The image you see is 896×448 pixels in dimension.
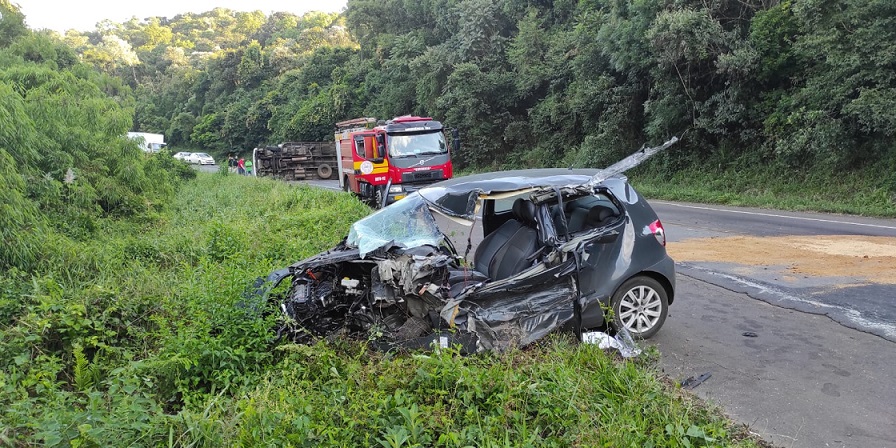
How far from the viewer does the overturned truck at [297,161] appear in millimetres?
34406

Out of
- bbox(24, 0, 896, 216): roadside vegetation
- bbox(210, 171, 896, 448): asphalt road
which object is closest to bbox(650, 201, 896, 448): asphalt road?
bbox(210, 171, 896, 448): asphalt road

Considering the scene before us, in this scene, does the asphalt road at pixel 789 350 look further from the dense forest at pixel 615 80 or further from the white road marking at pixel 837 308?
the dense forest at pixel 615 80

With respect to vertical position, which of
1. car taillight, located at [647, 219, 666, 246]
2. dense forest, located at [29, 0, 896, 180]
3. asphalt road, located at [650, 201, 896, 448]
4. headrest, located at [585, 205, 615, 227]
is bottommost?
asphalt road, located at [650, 201, 896, 448]

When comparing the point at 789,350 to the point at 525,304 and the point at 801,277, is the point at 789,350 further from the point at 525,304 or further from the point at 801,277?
the point at 801,277

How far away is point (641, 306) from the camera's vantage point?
220 inches

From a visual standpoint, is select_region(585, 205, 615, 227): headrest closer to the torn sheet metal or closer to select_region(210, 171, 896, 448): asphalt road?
the torn sheet metal

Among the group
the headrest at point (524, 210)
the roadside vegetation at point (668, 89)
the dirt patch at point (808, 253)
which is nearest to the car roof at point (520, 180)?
the headrest at point (524, 210)

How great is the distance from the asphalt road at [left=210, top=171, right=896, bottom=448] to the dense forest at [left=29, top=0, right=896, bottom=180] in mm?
9729

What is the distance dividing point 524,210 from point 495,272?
650 mm

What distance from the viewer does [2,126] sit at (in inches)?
271

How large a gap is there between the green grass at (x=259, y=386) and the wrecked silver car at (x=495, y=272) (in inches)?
11.1

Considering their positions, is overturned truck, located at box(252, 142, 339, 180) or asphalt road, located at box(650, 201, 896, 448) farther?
overturned truck, located at box(252, 142, 339, 180)

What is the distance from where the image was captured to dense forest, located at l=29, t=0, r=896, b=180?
15344 millimetres

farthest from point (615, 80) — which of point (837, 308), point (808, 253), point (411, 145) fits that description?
point (837, 308)
